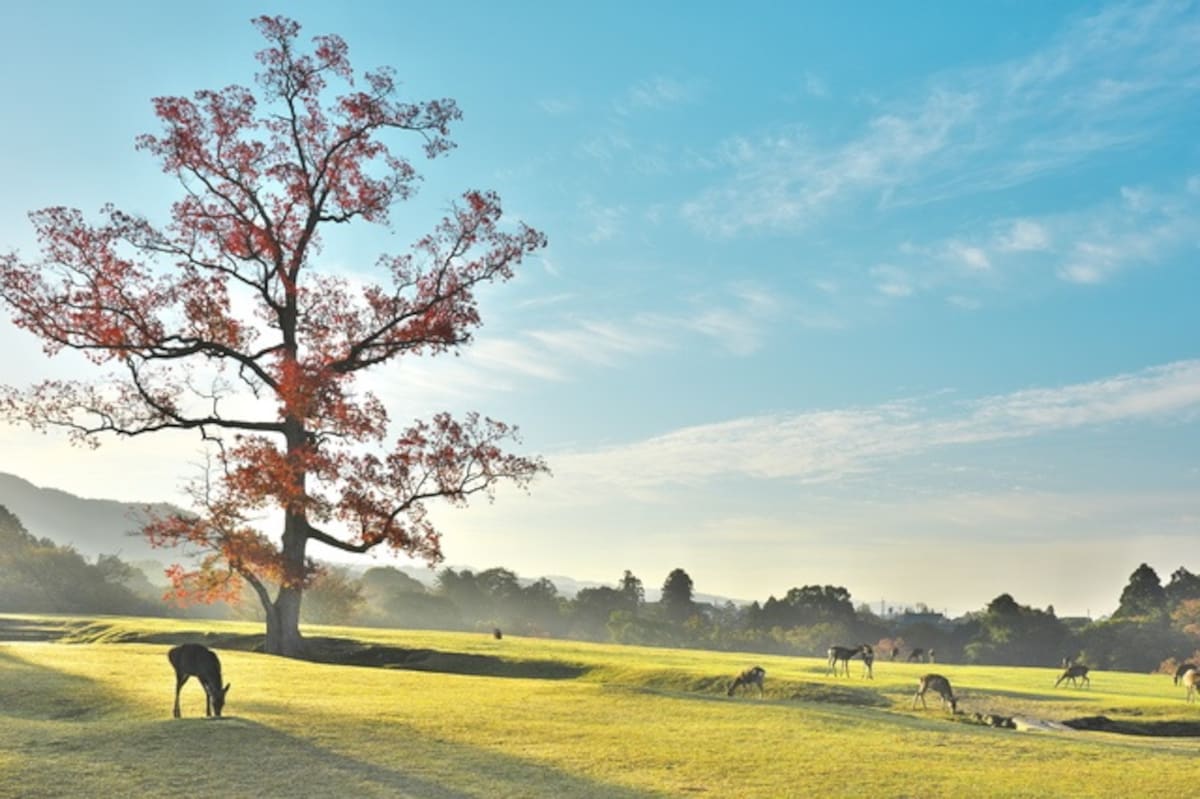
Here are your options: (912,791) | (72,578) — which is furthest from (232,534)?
(72,578)

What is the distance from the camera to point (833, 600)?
400ft

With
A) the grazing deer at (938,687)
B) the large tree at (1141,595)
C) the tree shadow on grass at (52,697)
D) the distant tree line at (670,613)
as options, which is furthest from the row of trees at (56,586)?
the large tree at (1141,595)

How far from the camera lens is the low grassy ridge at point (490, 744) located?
1377cm

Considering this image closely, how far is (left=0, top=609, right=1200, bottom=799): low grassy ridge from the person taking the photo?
1377 centimetres

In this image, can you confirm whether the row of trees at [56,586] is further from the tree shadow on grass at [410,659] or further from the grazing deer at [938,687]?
the grazing deer at [938,687]

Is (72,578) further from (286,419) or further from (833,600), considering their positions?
(833,600)

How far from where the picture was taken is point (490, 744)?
671 inches

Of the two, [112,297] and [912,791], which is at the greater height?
[112,297]

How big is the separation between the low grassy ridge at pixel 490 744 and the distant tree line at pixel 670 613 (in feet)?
186

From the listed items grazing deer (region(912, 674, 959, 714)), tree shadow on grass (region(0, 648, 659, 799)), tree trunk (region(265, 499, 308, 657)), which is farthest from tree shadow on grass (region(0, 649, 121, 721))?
grazing deer (region(912, 674, 959, 714))

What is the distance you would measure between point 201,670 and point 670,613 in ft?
367

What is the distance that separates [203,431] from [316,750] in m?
25.8

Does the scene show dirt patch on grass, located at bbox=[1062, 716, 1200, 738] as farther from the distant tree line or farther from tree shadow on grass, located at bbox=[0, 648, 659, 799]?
the distant tree line

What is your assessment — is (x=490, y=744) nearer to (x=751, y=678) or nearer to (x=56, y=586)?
(x=751, y=678)
